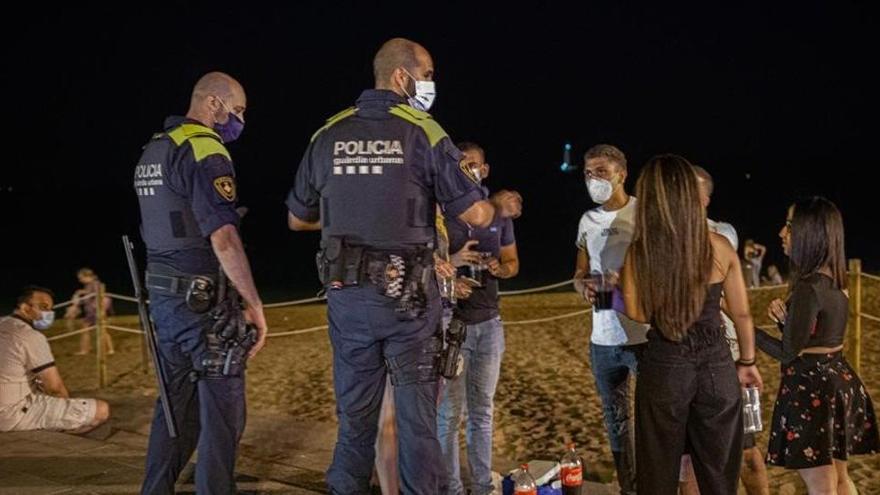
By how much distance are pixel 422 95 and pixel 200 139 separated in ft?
3.33

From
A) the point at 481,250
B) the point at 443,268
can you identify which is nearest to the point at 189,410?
the point at 443,268

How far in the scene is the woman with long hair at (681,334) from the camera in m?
3.52

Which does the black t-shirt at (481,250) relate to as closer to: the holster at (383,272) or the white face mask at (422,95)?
the white face mask at (422,95)

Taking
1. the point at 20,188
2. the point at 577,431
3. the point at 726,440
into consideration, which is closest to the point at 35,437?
the point at 577,431

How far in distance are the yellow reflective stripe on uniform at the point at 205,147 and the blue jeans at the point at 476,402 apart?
5.36 ft

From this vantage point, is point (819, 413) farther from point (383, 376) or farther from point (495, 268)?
point (383, 376)

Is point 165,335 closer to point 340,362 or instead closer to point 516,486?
point 340,362

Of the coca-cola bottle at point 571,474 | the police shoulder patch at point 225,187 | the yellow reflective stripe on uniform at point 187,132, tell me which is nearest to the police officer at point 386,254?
the police shoulder patch at point 225,187

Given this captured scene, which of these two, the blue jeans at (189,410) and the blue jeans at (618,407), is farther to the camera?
the blue jeans at (618,407)

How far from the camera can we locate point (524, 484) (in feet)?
13.8

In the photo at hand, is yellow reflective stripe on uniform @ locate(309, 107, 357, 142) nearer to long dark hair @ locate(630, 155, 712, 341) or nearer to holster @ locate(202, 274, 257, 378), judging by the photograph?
holster @ locate(202, 274, 257, 378)

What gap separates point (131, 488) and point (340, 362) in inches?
80.5

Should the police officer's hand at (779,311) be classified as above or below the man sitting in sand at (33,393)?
above

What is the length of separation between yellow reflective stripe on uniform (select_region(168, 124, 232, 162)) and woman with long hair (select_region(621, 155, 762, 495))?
1.81 m
